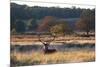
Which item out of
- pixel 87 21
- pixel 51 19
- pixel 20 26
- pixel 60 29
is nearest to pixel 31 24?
pixel 20 26

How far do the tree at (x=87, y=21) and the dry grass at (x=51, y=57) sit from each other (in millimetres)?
279

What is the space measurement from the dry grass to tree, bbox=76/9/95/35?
0.92ft

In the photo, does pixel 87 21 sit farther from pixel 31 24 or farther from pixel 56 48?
pixel 31 24

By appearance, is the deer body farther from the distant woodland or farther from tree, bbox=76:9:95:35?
tree, bbox=76:9:95:35

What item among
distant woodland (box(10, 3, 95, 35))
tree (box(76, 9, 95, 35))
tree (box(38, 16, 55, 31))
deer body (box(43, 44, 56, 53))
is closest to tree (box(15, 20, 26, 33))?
distant woodland (box(10, 3, 95, 35))

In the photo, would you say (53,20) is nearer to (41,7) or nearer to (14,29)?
(41,7)

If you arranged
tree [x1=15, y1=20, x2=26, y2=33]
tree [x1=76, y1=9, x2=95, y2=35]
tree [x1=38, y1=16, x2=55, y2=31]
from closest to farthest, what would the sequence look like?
tree [x1=15, y1=20, x2=26, y2=33]
tree [x1=38, y1=16, x2=55, y2=31]
tree [x1=76, y1=9, x2=95, y2=35]

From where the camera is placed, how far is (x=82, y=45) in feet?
7.74

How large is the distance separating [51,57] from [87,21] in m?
0.62

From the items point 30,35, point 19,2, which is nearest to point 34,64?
point 30,35

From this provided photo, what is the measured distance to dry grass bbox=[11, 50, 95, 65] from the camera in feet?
6.85

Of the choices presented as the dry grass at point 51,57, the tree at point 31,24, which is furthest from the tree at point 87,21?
the tree at point 31,24

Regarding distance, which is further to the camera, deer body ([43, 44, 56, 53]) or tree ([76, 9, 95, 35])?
tree ([76, 9, 95, 35])
